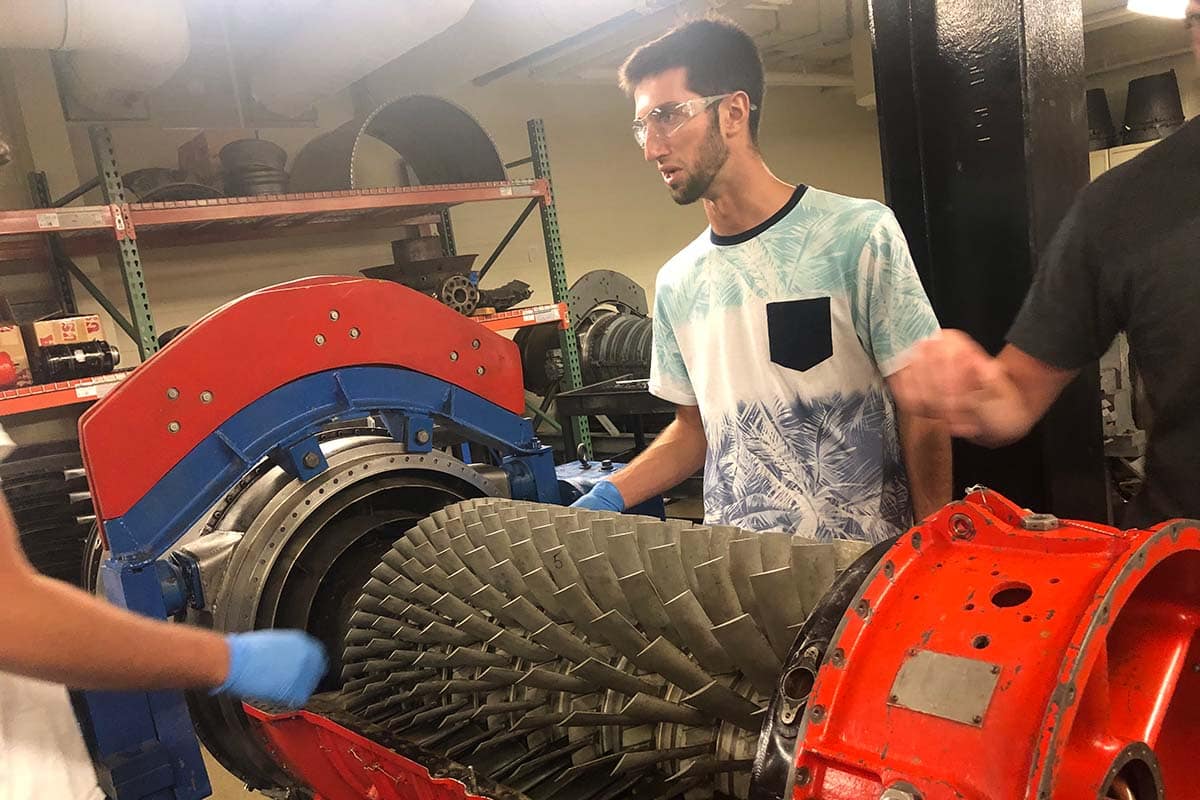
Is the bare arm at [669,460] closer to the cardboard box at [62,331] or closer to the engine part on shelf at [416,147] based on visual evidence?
the cardboard box at [62,331]

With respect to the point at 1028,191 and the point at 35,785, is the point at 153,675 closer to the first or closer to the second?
the point at 35,785

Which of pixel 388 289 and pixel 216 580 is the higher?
pixel 388 289

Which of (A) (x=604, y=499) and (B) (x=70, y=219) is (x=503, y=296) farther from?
(A) (x=604, y=499)

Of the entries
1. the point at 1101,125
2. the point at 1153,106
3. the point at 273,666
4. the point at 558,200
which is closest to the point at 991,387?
the point at 273,666

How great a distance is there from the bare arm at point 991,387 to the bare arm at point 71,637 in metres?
0.95

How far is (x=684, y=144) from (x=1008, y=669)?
1.13 meters

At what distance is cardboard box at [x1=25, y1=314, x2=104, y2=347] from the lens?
275cm

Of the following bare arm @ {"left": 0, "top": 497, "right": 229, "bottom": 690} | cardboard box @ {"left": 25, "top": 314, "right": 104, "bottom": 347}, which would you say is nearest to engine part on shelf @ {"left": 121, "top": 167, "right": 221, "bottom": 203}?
cardboard box @ {"left": 25, "top": 314, "right": 104, "bottom": 347}

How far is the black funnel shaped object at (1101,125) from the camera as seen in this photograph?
6496 mm

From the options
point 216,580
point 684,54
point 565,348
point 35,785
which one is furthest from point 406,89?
point 35,785

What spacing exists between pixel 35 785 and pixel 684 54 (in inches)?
56.1

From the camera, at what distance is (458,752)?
3.39 feet

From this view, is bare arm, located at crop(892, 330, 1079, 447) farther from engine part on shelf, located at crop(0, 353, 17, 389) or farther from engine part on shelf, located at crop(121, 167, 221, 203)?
engine part on shelf, located at crop(121, 167, 221, 203)

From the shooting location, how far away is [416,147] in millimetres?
4102
